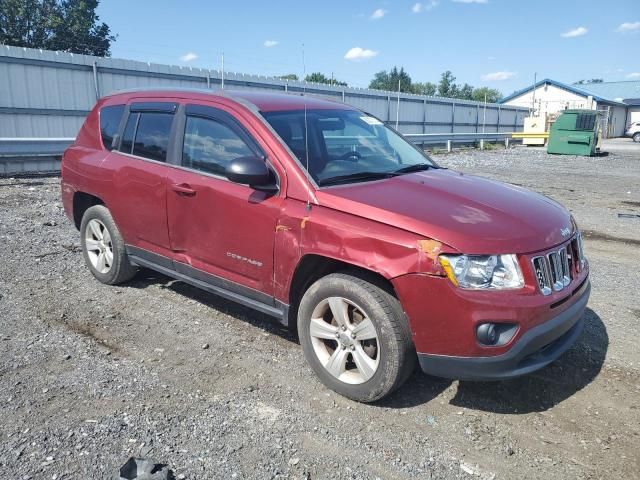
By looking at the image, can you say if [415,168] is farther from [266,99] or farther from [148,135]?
[148,135]

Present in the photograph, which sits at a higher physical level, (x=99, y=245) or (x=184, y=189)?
(x=184, y=189)

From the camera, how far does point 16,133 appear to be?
14.2m

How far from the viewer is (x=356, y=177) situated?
12.3 feet

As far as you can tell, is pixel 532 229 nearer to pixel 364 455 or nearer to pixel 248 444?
pixel 364 455

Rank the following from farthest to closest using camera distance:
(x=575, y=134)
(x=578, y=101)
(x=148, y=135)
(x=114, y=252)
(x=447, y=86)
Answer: (x=447, y=86) → (x=578, y=101) → (x=575, y=134) → (x=114, y=252) → (x=148, y=135)

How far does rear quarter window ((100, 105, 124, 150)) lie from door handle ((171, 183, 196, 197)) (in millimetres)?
1337

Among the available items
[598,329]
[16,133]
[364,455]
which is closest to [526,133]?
Answer: [16,133]

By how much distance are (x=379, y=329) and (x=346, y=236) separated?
59cm

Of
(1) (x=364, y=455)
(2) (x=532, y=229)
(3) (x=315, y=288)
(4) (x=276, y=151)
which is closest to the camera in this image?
(1) (x=364, y=455)

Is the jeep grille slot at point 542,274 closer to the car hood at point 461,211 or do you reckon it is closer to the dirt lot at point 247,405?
the car hood at point 461,211

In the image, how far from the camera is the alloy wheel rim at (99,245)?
17.2ft

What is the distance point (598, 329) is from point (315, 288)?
2.68m

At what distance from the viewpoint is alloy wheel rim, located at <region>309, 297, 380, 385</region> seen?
3232 millimetres

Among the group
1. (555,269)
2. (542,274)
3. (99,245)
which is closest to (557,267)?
(555,269)
